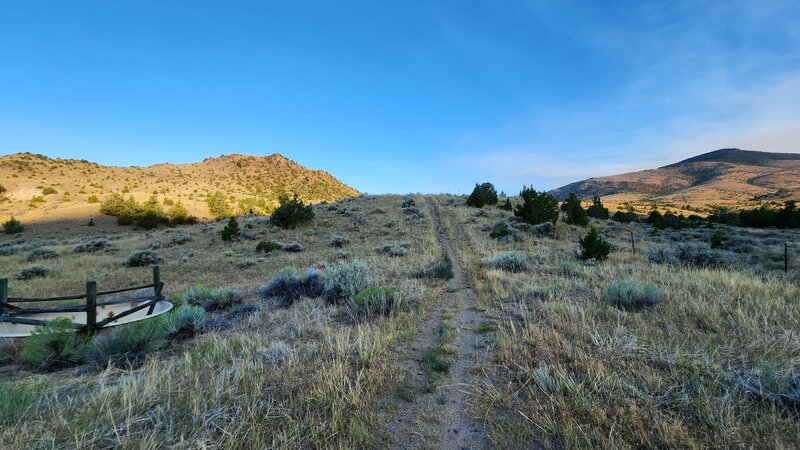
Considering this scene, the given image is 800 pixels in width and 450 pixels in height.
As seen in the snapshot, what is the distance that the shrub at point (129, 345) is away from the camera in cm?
499

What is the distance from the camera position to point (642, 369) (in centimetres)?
345

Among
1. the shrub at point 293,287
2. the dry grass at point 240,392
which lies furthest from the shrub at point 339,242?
the dry grass at point 240,392

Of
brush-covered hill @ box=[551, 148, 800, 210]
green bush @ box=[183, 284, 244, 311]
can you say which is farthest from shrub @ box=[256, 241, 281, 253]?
brush-covered hill @ box=[551, 148, 800, 210]

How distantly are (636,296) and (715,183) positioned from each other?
538 feet

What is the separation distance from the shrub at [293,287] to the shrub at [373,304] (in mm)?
2528

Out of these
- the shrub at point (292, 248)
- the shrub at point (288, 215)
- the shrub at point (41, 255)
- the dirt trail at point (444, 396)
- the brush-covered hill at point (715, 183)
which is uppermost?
the brush-covered hill at point (715, 183)

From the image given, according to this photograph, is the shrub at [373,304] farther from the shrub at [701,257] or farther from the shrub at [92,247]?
the shrub at [92,247]

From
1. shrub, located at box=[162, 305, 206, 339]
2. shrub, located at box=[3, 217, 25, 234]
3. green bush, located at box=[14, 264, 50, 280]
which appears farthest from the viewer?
shrub, located at box=[3, 217, 25, 234]

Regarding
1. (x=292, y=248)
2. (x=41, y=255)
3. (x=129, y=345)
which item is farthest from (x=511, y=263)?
(x=41, y=255)

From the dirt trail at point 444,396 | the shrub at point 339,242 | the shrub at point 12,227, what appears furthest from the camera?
the shrub at point 12,227

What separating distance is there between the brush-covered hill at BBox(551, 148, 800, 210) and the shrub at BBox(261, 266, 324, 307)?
319ft

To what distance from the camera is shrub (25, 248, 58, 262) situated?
851 inches

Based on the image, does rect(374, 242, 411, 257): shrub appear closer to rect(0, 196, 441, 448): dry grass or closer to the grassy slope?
rect(0, 196, 441, 448): dry grass

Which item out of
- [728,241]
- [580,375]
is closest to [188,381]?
[580,375]
